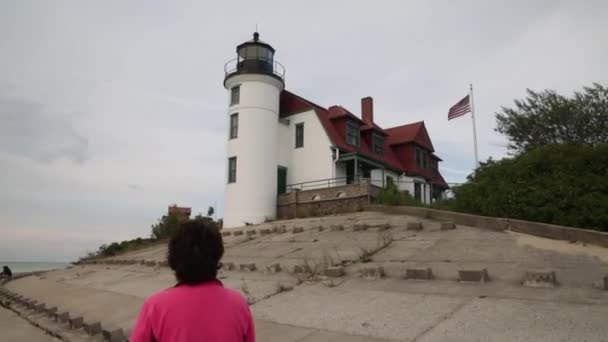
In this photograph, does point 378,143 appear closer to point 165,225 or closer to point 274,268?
point 165,225

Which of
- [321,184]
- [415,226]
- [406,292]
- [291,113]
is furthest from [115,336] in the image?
[291,113]

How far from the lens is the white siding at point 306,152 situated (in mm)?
27781

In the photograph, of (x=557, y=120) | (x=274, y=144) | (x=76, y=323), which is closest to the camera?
(x=76, y=323)

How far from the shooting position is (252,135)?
2731cm

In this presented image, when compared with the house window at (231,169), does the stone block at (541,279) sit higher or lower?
lower

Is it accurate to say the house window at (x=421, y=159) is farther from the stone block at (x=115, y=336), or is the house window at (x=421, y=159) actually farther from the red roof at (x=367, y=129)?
the stone block at (x=115, y=336)

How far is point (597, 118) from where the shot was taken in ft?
73.5

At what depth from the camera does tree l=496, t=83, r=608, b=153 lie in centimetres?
2242

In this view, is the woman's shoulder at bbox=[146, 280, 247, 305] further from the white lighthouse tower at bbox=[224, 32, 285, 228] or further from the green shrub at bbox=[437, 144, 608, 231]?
the white lighthouse tower at bbox=[224, 32, 285, 228]

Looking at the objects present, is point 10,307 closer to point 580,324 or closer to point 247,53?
point 580,324

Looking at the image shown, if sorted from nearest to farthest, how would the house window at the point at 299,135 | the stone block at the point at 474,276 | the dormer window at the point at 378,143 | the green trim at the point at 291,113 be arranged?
1. the stone block at the point at 474,276
2. the green trim at the point at 291,113
3. the house window at the point at 299,135
4. the dormer window at the point at 378,143

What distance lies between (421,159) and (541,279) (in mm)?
29998

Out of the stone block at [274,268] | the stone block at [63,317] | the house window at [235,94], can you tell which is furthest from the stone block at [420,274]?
the house window at [235,94]

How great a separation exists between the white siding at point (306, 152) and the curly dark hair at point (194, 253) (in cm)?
2470
